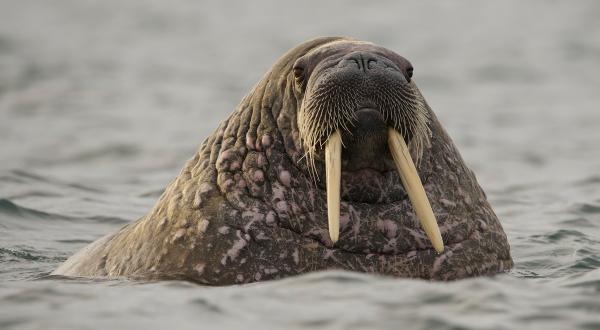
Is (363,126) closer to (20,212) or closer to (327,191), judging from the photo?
(327,191)

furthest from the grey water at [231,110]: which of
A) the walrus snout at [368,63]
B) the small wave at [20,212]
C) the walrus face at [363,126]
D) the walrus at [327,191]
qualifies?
the walrus snout at [368,63]

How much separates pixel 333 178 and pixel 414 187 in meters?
0.51

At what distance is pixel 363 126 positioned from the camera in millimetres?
7930

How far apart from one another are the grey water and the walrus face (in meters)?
0.63

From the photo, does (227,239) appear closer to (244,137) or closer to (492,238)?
(244,137)

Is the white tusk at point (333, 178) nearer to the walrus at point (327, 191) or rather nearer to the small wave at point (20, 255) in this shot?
the walrus at point (327, 191)

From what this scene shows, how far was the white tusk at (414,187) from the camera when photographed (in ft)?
25.3

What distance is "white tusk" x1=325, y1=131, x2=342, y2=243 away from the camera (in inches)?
298

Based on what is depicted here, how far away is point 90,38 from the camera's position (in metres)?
32.4

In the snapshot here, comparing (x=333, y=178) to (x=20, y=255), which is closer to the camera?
(x=333, y=178)

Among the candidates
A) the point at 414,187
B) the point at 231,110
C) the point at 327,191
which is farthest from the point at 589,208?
the point at 231,110

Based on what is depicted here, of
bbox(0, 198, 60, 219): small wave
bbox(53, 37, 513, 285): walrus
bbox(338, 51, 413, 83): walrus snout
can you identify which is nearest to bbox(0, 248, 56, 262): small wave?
bbox(0, 198, 60, 219): small wave

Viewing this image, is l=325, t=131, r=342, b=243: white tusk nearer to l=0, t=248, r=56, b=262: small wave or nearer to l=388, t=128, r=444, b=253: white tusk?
l=388, t=128, r=444, b=253: white tusk

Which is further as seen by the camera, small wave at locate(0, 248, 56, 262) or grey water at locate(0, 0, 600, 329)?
small wave at locate(0, 248, 56, 262)
